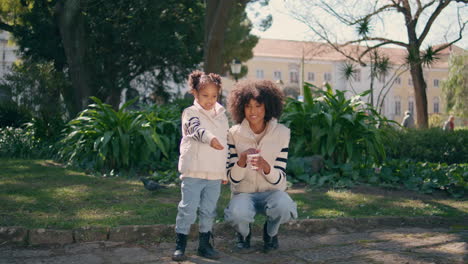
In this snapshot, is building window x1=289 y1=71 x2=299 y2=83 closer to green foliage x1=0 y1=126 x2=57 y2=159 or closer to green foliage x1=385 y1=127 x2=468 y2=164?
green foliage x1=385 y1=127 x2=468 y2=164

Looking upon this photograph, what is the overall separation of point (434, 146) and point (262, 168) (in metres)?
7.72

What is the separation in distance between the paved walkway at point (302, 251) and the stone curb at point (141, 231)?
Answer: 0.27ft

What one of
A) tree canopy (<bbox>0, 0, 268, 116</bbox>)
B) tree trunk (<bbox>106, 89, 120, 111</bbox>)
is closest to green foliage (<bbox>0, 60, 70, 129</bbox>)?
tree canopy (<bbox>0, 0, 268, 116</bbox>)

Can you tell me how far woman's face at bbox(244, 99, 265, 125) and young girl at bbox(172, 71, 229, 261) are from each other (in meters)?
0.23

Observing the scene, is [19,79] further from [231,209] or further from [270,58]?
[270,58]

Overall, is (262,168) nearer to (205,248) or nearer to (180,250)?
(205,248)

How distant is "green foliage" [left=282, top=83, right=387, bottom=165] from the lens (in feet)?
22.4

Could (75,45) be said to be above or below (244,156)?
above

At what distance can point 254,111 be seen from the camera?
12.6 ft

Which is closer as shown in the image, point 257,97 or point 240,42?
point 257,97

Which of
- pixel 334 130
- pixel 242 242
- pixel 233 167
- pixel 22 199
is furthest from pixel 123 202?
pixel 334 130

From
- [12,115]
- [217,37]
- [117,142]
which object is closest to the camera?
[117,142]

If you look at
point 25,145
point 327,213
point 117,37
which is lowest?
point 327,213

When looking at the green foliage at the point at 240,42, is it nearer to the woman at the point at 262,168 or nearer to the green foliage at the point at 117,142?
the green foliage at the point at 117,142
